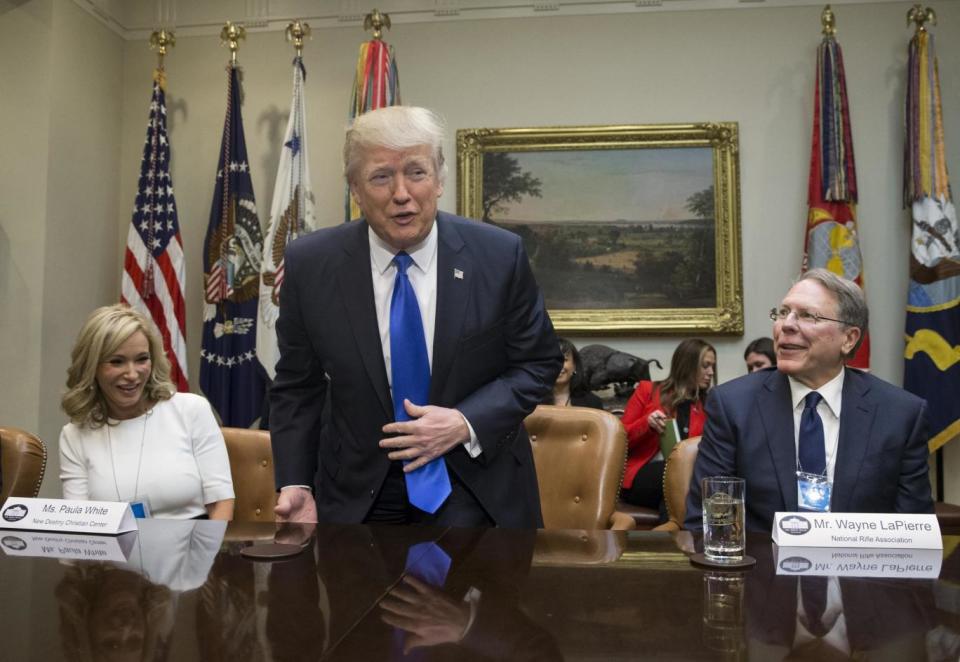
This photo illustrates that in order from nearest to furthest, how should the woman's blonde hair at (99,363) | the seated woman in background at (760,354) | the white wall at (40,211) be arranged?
the woman's blonde hair at (99,363), the seated woman in background at (760,354), the white wall at (40,211)

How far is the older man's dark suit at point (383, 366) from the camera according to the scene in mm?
2193

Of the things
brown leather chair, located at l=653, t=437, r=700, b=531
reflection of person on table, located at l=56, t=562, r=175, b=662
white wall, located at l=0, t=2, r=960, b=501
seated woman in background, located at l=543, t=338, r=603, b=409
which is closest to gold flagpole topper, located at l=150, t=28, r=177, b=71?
white wall, located at l=0, t=2, r=960, b=501

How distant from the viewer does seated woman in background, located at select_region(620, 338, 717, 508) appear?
5.23 m

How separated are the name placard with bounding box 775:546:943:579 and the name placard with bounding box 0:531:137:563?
1.13m

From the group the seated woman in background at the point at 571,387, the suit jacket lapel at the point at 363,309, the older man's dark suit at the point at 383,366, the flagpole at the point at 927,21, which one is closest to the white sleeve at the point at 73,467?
Answer: the older man's dark suit at the point at 383,366

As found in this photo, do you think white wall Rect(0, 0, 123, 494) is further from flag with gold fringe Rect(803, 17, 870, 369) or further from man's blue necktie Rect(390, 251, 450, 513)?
flag with gold fringe Rect(803, 17, 870, 369)

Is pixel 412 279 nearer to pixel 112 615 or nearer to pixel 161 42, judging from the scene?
pixel 112 615

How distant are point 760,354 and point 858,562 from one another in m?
4.13

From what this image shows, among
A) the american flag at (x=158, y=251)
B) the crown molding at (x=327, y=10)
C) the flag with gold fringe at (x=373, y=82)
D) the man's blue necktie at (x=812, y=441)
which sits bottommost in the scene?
the man's blue necktie at (x=812, y=441)

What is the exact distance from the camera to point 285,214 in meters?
6.16

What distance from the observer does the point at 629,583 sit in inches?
55.4

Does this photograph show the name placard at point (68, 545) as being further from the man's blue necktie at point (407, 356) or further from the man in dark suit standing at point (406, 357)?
the man's blue necktie at point (407, 356)

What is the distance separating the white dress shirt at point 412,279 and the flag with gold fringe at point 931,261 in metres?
4.48

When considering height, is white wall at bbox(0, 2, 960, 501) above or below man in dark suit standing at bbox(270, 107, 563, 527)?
above
